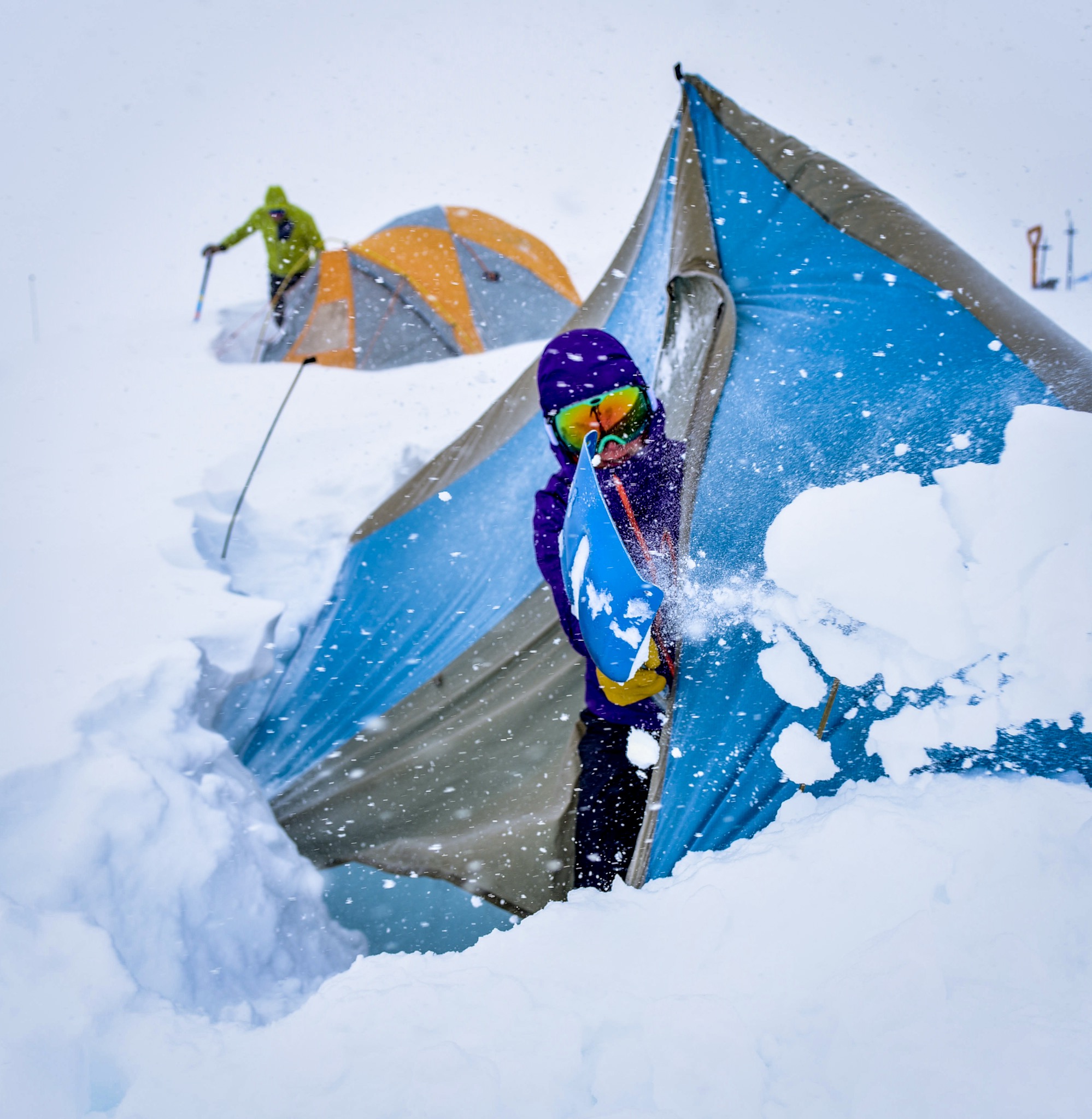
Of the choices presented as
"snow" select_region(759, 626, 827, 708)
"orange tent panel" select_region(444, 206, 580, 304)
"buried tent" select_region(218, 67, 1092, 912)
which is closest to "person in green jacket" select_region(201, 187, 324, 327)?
"orange tent panel" select_region(444, 206, 580, 304)

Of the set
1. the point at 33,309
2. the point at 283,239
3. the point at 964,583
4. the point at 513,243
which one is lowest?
the point at 964,583

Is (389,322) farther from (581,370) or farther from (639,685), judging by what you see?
(639,685)

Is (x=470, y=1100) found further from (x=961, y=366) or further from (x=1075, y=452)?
(x=961, y=366)

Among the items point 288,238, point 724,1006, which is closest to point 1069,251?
point 288,238

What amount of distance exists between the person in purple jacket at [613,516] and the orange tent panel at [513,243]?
152 inches

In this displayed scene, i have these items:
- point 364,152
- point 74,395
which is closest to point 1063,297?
point 74,395

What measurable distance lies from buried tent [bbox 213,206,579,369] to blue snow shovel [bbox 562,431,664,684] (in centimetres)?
353

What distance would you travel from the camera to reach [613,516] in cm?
122

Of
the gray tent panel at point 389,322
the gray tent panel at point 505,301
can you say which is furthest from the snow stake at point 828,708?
the gray tent panel at point 505,301

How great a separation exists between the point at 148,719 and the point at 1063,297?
4.63m

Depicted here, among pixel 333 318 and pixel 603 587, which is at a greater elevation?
pixel 333 318

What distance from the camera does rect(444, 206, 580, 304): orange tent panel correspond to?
4.77 m

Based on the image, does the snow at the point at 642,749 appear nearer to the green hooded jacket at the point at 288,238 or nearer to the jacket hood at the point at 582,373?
the jacket hood at the point at 582,373

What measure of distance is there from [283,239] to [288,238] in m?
0.03
